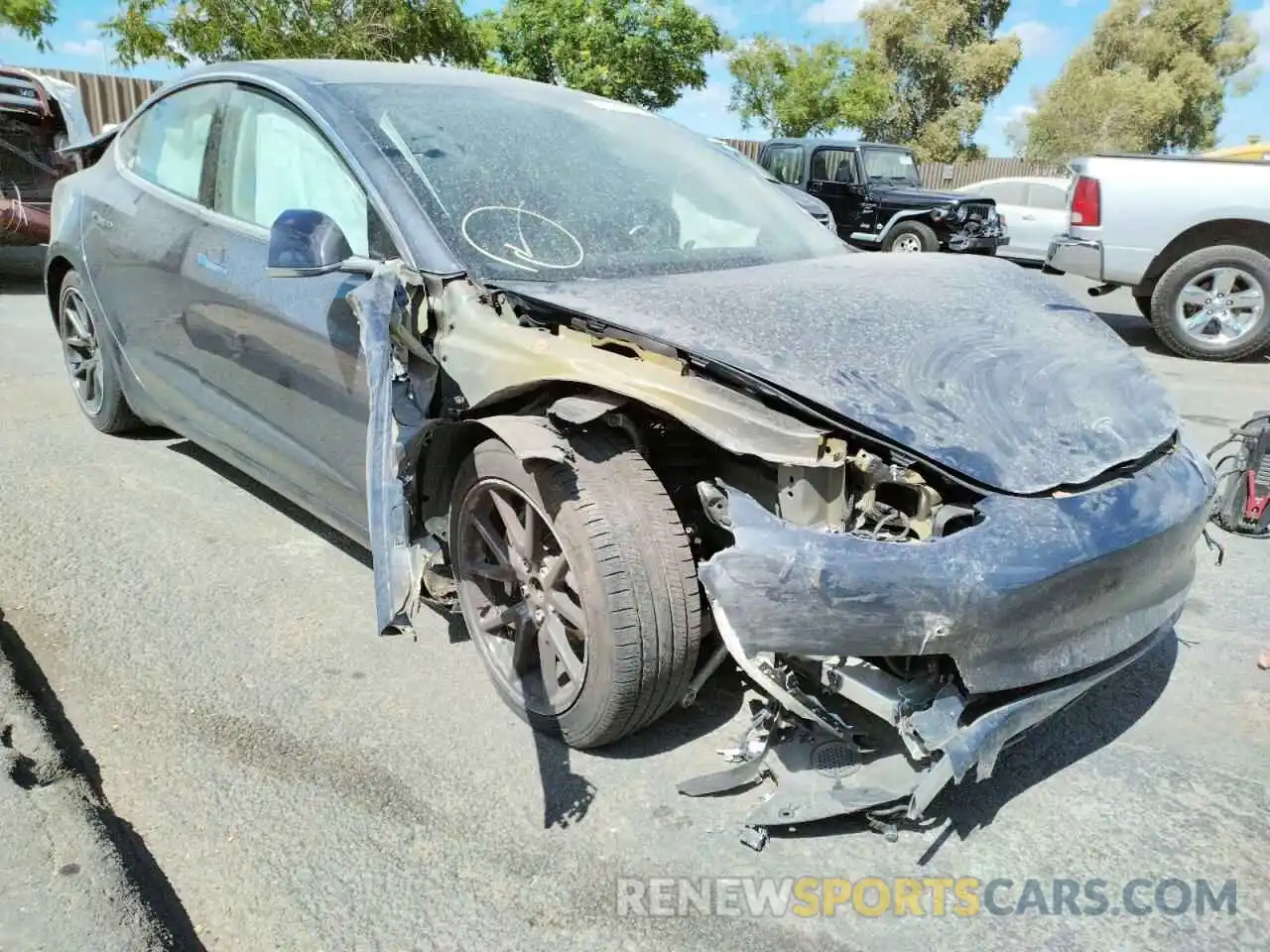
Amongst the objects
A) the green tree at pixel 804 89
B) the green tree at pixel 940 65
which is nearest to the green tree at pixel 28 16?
the green tree at pixel 804 89

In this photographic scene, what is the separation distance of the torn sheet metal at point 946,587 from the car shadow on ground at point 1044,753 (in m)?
0.45

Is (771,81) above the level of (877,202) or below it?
above

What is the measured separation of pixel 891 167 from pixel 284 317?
12.9m

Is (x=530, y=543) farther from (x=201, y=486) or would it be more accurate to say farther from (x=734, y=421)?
(x=201, y=486)

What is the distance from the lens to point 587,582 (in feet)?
7.27

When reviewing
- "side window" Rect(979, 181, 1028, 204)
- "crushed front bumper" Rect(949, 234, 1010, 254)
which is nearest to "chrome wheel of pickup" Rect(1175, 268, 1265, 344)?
"crushed front bumper" Rect(949, 234, 1010, 254)

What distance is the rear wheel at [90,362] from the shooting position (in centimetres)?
441

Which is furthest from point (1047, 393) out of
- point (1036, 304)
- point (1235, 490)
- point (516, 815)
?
point (1235, 490)

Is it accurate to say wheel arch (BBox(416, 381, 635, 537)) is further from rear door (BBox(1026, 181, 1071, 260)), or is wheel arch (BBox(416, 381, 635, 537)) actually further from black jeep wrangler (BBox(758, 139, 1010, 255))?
rear door (BBox(1026, 181, 1071, 260))

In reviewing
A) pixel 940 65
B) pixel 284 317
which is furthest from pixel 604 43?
pixel 940 65

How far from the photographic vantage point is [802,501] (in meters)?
2.07

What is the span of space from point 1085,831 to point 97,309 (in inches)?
171

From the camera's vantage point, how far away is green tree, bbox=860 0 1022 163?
40312 mm

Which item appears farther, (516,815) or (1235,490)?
(1235,490)
